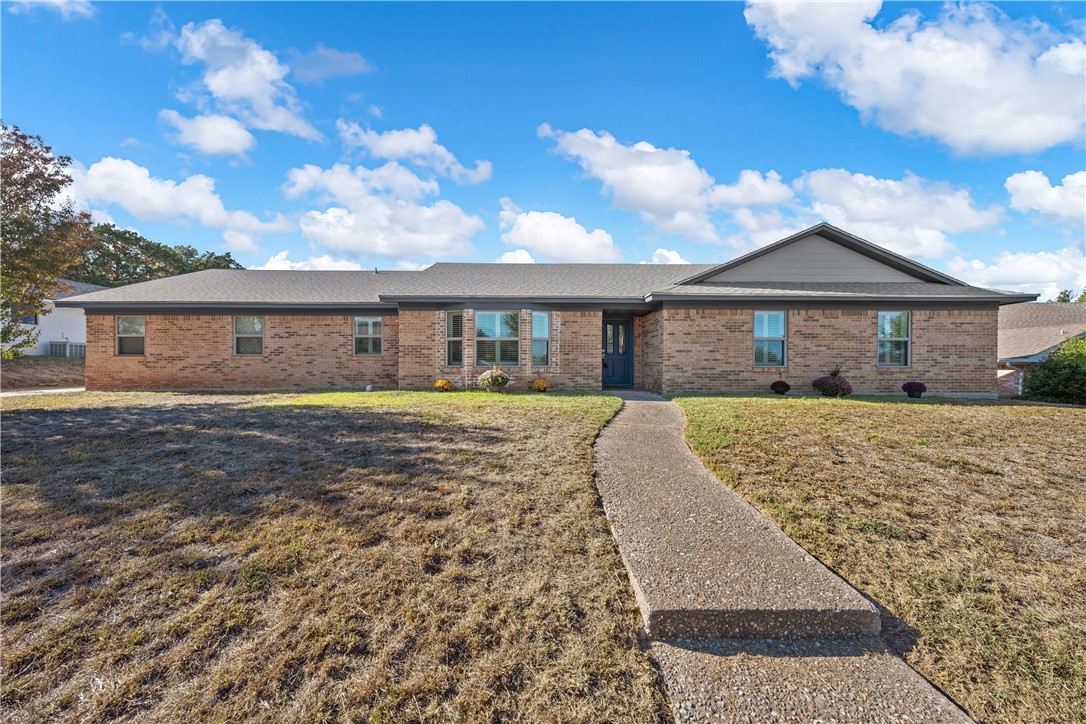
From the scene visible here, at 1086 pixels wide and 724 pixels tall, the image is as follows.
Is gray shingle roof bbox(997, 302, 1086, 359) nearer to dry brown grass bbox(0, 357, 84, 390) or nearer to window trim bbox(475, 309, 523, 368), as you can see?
window trim bbox(475, 309, 523, 368)

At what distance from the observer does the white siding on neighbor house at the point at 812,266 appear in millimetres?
13156

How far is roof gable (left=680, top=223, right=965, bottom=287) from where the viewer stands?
43.0 feet

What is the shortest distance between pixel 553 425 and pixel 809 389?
8771 mm

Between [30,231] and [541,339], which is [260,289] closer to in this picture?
[30,231]

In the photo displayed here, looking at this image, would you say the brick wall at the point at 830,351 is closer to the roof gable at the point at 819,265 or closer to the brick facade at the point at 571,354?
the brick facade at the point at 571,354

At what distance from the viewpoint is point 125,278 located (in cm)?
3500

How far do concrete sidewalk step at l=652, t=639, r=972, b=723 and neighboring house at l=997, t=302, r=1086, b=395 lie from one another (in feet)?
65.5

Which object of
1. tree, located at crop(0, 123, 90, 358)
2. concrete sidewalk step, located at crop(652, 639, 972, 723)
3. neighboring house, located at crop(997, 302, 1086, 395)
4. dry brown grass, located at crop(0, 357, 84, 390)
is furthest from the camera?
neighboring house, located at crop(997, 302, 1086, 395)

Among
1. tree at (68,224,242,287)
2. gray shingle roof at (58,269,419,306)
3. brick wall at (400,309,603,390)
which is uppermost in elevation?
tree at (68,224,242,287)

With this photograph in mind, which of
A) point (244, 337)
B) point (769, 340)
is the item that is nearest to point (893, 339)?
point (769, 340)

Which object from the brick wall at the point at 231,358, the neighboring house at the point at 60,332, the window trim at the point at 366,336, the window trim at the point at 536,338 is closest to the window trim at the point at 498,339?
the window trim at the point at 536,338

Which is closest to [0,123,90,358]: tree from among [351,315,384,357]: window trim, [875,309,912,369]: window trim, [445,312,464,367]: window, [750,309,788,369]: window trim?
[351,315,384,357]: window trim

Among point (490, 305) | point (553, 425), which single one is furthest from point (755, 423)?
point (490, 305)

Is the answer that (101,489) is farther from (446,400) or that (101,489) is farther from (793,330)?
(793,330)
